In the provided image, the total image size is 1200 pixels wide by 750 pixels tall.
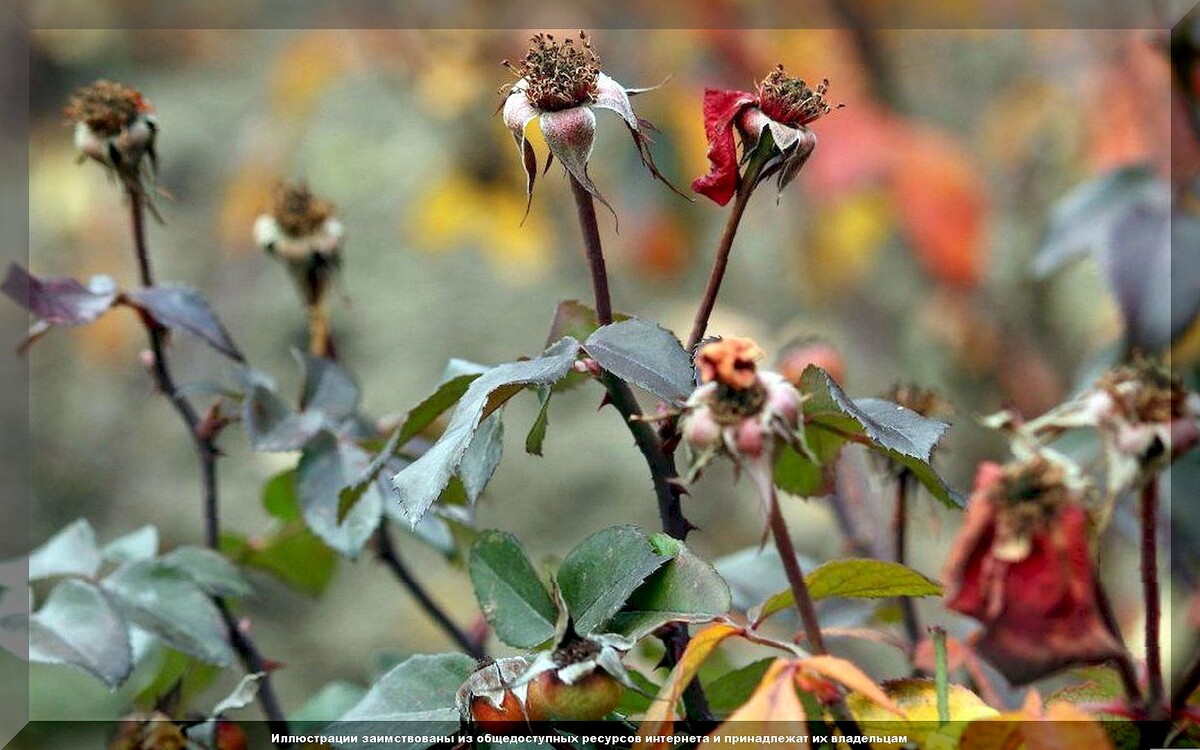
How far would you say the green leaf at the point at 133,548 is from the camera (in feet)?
1.55

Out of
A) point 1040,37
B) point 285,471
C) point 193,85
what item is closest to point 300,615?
point 285,471

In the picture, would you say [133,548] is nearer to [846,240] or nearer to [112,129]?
[112,129]

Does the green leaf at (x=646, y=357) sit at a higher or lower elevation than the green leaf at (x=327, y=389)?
higher

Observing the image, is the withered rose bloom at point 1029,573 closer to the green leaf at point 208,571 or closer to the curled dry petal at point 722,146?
the curled dry petal at point 722,146

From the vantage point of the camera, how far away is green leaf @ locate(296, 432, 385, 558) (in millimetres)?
415

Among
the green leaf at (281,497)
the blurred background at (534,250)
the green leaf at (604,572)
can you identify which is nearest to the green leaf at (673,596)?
the green leaf at (604,572)

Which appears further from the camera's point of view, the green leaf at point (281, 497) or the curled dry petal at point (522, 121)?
the green leaf at point (281, 497)

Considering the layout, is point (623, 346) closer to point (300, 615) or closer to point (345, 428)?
point (345, 428)

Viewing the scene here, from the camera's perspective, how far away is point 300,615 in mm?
1130

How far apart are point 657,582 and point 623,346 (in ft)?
0.19

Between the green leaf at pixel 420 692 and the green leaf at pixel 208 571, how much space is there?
141 millimetres

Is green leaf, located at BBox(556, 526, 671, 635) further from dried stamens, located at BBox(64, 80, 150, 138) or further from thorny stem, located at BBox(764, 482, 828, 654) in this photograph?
dried stamens, located at BBox(64, 80, 150, 138)

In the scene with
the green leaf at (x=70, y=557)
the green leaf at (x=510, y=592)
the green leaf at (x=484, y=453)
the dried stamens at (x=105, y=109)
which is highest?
the dried stamens at (x=105, y=109)

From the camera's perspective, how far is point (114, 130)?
1.38 feet
